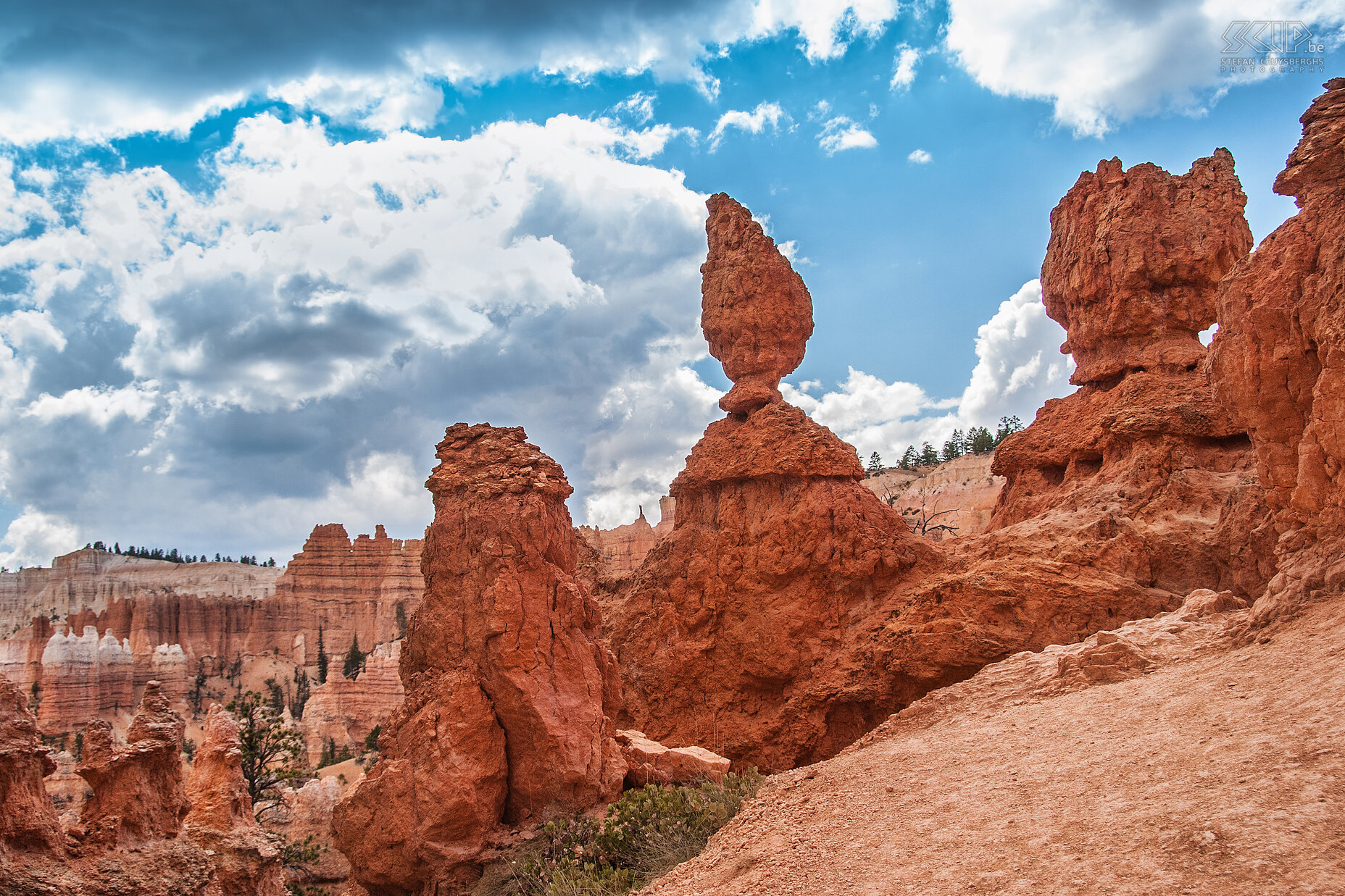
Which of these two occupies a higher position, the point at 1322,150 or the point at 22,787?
the point at 1322,150

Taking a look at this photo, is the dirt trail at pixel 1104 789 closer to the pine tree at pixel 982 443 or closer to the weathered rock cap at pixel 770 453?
the weathered rock cap at pixel 770 453

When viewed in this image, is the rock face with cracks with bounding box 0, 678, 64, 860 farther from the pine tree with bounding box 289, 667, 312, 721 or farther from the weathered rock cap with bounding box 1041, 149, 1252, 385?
the pine tree with bounding box 289, 667, 312, 721

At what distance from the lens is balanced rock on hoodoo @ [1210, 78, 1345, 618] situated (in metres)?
7.83

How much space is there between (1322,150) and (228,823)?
13.4 m

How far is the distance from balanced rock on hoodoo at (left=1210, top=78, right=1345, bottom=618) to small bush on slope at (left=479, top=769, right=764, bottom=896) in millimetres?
6061

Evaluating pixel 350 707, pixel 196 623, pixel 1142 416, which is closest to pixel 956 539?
pixel 1142 416

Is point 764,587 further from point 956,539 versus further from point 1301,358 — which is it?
point 1301,358

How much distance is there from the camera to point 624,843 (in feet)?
32.3

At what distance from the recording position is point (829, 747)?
15.8m

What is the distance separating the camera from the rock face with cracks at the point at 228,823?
28.6ft

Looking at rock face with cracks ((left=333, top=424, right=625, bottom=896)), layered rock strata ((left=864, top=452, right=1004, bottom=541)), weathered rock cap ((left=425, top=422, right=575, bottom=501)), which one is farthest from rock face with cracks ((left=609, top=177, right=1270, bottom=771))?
layered rock strata ((left=864, top=452, right=1004, bottom=541))

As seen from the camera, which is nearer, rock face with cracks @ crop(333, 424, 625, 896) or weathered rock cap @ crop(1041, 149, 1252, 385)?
rock face with cracks @ crop(333, 424, 625, 896)

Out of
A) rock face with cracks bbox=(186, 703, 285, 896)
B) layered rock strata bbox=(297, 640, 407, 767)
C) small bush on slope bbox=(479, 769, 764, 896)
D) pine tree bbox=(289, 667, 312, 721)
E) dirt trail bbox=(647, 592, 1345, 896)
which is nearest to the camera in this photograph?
dirt trail bbox=(647, 592, 1345, 896)

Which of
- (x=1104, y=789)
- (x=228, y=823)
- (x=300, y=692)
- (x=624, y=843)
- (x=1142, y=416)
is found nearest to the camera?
(x=1104, y=789)
